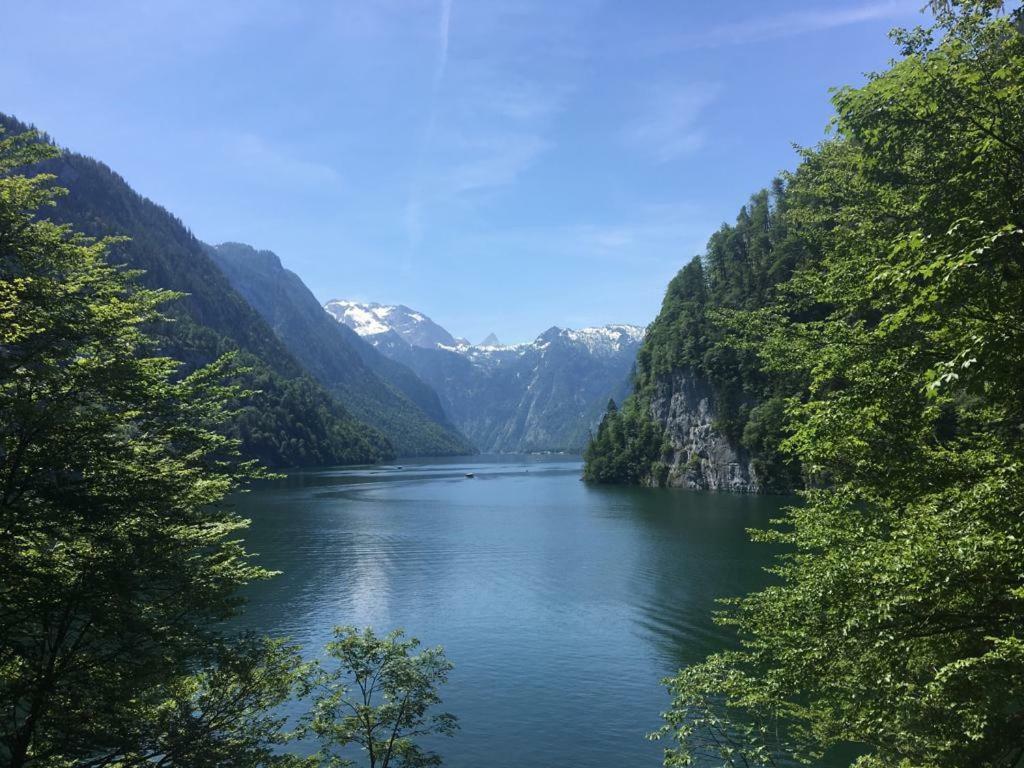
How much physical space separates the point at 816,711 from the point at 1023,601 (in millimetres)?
10310

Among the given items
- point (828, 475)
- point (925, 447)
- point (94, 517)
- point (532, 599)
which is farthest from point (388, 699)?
point (532, 599)

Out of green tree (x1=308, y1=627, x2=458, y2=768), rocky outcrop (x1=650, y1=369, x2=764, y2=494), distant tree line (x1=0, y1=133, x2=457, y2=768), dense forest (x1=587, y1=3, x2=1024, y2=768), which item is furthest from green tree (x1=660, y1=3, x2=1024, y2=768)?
rocky outcrop (x1=650, y1=369, x2=764, y2=494)

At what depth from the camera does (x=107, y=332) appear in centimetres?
1447

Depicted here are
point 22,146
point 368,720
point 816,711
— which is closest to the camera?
point 22,146

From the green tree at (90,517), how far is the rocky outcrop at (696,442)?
437ft

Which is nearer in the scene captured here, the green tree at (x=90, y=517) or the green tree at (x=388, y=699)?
the green tree at (x=90, y=517)

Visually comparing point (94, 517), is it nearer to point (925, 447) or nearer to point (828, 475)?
point (925, 447)

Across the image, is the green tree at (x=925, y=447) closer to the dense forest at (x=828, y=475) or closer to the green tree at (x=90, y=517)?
the dense forest at (x=828, y=475)

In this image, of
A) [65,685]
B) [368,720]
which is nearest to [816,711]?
[368,720]

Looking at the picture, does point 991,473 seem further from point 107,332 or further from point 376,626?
point 376,626

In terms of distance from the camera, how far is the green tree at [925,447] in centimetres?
993

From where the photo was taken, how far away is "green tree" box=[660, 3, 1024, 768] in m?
9.93

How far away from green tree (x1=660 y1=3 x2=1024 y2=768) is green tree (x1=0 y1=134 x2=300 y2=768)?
15.2 m

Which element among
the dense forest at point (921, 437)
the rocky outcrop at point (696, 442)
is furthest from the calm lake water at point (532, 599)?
the rocky outcrop at point (696, 442)
